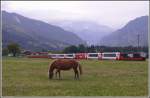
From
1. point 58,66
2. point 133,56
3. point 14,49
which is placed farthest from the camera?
point 14,49

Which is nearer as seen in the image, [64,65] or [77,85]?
[77,85]

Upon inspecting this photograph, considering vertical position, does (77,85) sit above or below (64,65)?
below

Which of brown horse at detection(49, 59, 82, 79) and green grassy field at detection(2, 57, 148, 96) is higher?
brown horse at detection(49, 59, 82, 79)

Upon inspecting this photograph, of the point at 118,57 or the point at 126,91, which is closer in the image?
the point at 126,91

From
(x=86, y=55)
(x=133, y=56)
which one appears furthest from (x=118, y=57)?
(x=86, y=55)

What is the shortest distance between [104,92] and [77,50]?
230 feet

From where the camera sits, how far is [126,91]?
49.6 ft

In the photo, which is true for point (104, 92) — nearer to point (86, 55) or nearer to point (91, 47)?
point (86, 55)

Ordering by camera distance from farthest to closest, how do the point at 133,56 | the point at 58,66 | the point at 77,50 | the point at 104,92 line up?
the point at 77,50 < the point at 133,56 < the point at 58,66 < the point at 104,92

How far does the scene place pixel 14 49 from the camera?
349 feet

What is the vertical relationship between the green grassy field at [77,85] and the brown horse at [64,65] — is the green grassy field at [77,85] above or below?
below

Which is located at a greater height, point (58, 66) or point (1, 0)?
point (1, 0)

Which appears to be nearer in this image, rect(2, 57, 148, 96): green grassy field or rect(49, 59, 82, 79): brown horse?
rect(2, 57, 148, 96): green grassy field

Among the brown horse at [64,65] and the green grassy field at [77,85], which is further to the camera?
the brown horse at [64,65]
